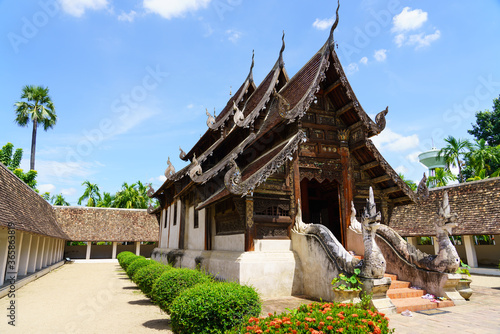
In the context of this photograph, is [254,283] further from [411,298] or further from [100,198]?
[100,198]

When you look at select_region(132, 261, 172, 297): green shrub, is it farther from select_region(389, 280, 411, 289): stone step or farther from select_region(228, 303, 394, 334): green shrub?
select_region(389, 280, 411, 289): stone step

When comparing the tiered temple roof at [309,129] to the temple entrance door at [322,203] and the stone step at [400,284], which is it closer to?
the temple entrance door at [322,203]

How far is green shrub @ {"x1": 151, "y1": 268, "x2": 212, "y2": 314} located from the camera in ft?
22.7

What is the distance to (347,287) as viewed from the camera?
6703 mm

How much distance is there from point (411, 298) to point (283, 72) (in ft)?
31.6

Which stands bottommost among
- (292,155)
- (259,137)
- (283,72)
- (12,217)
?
(12,217)

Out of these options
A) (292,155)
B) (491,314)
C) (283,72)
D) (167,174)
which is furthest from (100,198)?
(491,314)

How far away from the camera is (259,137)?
10289 millimetres

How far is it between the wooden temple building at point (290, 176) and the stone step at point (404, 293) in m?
1.85

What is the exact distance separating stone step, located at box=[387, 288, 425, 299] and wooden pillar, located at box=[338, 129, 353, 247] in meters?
2.20

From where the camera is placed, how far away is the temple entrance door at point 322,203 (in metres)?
11.7

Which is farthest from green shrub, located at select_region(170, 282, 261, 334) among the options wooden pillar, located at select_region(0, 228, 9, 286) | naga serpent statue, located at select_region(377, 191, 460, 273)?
wooden pillar, located at select_region(0, 228, 9, 286)

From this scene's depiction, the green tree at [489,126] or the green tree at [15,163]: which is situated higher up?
the green tree at [489,126]

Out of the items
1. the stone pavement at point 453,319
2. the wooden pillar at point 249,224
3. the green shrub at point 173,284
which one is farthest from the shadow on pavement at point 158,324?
the wooden pillar at point 249,224
